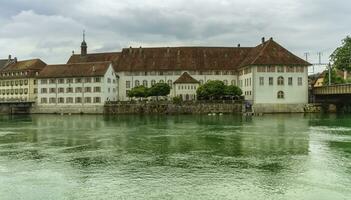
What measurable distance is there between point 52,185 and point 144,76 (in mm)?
71710

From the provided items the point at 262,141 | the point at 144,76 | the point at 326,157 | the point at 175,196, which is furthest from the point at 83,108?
the point at 175,196

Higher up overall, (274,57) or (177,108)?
(274,57)

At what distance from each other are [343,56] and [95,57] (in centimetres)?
4916

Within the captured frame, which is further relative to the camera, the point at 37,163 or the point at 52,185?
the point at 37,163

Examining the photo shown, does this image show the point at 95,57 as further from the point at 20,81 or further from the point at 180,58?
the point at 180,58

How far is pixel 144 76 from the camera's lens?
90.6 m

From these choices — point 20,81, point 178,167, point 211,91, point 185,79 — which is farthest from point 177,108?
point 178,167

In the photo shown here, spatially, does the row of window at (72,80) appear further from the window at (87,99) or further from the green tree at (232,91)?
the green tree at (232,91)

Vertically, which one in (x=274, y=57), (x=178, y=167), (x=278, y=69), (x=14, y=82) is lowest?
(x=178, y=167)

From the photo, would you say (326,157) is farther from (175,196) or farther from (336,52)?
(336,52)

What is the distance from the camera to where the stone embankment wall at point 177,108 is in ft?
249

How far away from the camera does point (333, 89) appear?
2840 inches

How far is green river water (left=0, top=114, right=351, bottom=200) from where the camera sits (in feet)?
59.1

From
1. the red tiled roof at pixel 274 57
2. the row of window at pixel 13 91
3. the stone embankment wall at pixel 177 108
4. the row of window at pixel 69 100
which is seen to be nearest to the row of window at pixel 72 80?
the row of window at pixel 69 100
